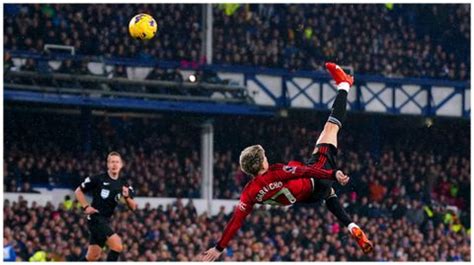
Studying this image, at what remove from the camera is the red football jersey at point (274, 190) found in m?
16.6

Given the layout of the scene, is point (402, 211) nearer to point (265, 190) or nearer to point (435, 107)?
point (435, 107)

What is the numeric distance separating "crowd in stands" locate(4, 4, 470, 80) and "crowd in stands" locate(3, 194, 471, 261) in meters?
4.04

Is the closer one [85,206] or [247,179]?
[85,206]

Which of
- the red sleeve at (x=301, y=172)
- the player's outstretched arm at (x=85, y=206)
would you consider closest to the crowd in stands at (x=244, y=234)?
the player's outstretched arm at (x=85, y=206)

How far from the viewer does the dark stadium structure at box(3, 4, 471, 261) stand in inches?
1172

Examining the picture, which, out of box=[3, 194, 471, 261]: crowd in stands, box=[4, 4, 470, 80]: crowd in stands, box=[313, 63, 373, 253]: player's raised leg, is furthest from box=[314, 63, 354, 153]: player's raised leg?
box=[4, 4, 470, 80]: crowd in stands

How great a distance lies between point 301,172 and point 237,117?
17.7 meters

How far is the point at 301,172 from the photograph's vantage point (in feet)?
53.7

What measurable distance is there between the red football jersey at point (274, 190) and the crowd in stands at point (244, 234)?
8274 mm

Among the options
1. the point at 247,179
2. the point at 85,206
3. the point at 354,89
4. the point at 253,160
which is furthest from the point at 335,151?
the point at 354,89

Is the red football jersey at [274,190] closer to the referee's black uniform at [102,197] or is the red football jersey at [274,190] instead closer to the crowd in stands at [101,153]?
the referee's black uniform at [102,197]

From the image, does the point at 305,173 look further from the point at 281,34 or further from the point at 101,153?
the point at 281,34

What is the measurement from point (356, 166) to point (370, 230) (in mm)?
3697

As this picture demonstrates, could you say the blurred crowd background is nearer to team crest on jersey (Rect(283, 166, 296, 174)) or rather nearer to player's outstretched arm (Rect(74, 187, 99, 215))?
player's outstretched arm (Rect(74, 187, 99, 215))
